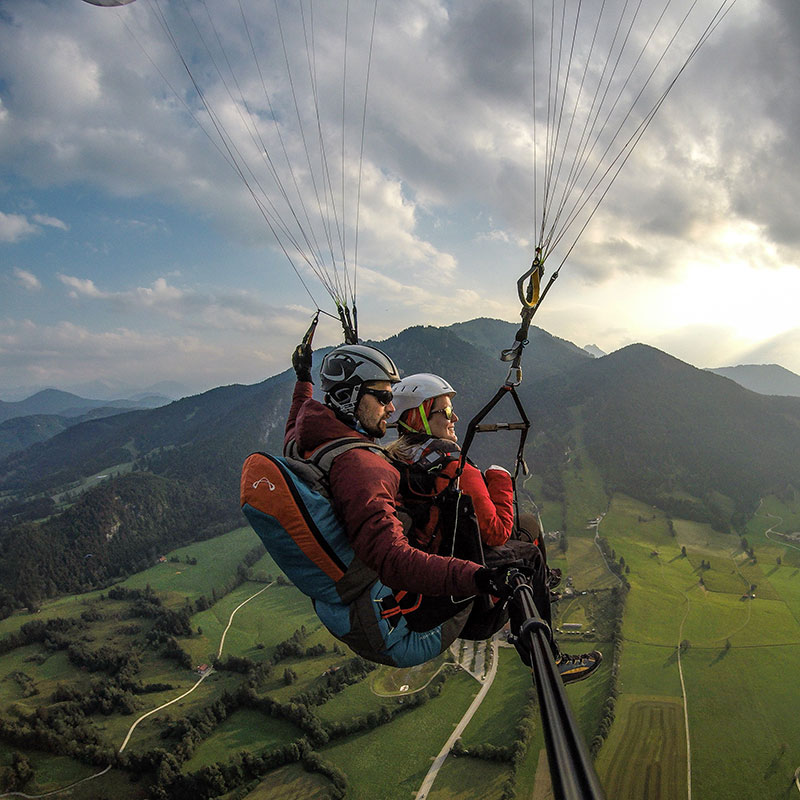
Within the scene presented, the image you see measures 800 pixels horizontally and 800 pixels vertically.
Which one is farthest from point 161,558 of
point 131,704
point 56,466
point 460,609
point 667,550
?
point 56,466

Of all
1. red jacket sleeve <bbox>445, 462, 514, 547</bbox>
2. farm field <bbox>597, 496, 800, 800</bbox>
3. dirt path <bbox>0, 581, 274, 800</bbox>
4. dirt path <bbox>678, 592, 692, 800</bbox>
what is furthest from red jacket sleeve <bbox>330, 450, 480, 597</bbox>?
dirt path <bbox>0, 581, 274, 800</bbox>

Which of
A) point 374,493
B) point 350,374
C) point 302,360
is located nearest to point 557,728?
point 374,493

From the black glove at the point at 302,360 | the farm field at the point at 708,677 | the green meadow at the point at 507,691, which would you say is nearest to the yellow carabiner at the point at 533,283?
the black glove at the point at 302,360

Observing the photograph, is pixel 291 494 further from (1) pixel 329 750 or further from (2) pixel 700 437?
(2) pixel 700 437

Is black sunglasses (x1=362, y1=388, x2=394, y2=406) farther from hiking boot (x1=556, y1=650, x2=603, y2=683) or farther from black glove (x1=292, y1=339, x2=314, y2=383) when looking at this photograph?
hiking boot (x1=556, y1=650, x2=603, y2=683)

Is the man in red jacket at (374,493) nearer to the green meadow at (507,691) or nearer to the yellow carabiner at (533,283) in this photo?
the yellow carabiner at (533,283)
